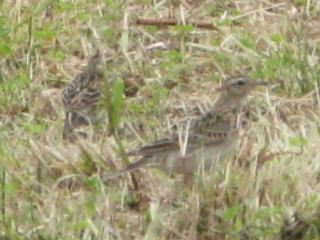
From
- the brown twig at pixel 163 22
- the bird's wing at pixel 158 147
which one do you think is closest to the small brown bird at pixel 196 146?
the bird's wing at pixel 158 147

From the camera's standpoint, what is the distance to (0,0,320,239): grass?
9086 mm

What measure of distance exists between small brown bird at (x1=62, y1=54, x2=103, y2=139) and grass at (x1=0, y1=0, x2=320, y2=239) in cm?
12

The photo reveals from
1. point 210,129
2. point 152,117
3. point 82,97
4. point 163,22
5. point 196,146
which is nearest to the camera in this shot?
point 196,146

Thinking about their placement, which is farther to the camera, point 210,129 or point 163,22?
point 163,22

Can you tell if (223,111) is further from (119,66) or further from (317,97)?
(119,66)

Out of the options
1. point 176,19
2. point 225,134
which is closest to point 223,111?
point 225,134

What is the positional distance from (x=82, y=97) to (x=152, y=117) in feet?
1.86

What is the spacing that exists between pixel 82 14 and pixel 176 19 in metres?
0.79

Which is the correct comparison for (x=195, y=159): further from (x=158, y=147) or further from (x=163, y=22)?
(x=163, y=22)

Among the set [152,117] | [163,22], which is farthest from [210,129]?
[163,22]

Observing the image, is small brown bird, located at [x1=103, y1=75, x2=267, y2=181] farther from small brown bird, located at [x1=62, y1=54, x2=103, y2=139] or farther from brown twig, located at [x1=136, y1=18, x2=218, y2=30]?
brown twig, located at [x1=136, y1=18, x2=218, y2=30]

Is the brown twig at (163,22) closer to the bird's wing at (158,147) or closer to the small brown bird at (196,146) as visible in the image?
the small brown bird at (196,146)

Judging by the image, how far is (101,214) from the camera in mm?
9133

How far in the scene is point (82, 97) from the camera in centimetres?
1148
